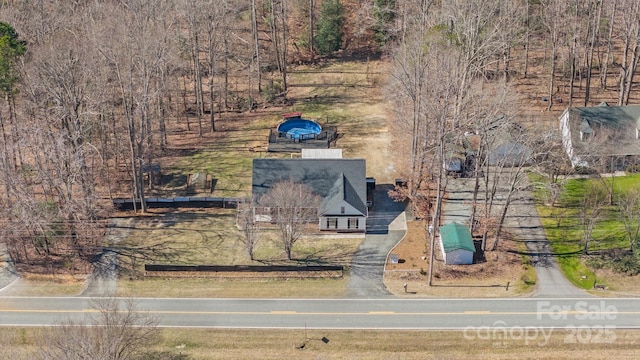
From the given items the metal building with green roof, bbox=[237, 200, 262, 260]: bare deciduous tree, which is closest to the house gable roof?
the metal building with green roof

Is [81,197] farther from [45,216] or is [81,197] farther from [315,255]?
[315,255]

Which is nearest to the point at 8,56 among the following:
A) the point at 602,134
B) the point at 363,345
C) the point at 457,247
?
the point at 363,345

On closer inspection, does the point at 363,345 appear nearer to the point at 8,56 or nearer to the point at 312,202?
the point at 312,202

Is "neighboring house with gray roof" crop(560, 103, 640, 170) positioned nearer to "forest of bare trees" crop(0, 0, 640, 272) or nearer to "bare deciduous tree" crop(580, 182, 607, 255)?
"bare deciduous tree" crop(580, 182, 607, 255)

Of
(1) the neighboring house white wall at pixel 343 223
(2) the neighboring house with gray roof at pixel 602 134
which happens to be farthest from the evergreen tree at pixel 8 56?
(2) the neighboring house with gray roof at pixel 602 134

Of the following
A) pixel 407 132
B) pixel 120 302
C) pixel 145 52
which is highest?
pixel 145 52

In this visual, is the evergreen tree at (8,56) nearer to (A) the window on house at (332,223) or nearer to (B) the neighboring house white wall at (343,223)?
(B) the neighboring house white wall at (343,223)

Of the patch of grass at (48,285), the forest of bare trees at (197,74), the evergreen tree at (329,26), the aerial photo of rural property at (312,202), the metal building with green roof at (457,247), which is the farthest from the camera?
the evergreen tree at (329,26)

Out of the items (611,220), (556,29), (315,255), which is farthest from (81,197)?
(556,29)
